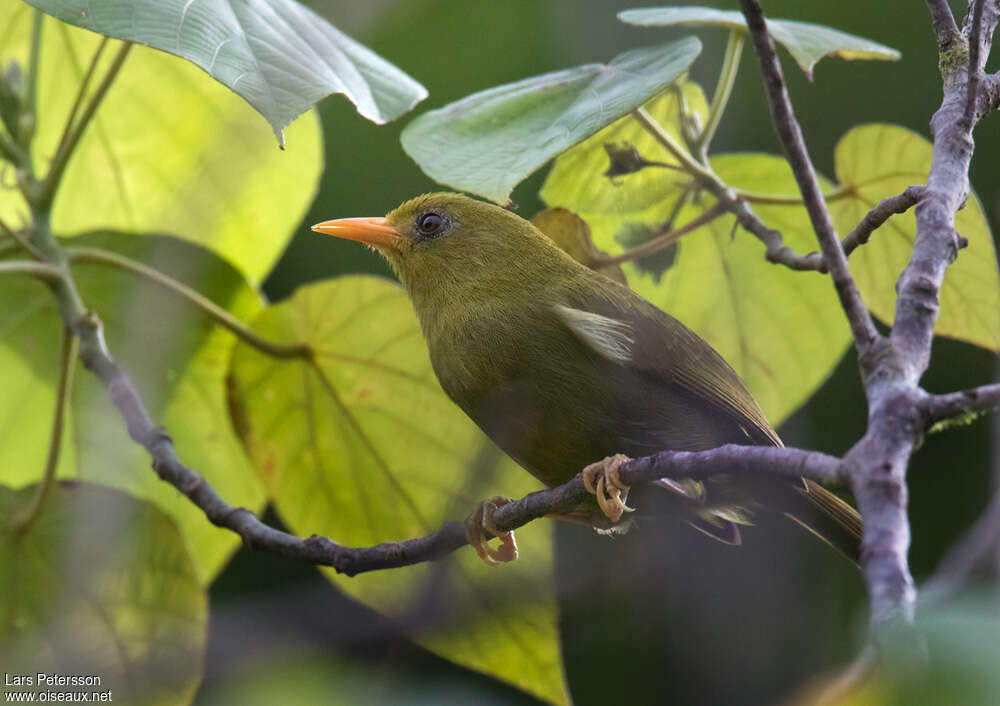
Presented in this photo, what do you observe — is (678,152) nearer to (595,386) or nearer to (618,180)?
(618,180)

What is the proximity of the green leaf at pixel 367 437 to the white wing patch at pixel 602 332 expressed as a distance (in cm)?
36

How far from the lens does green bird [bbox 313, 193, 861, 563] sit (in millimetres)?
1931

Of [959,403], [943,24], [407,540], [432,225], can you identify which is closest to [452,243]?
[432,225]

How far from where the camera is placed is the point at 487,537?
198 cm

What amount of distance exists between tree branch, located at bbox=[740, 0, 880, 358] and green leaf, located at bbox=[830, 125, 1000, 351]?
0.71 metres

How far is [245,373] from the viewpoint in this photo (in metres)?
2.16

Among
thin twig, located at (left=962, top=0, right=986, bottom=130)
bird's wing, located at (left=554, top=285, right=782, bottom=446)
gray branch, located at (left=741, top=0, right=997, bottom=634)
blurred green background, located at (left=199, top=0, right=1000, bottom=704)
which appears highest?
thin twig, located at (left=962, top=0, right=986, bottom=130)

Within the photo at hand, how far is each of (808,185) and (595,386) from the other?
2.62 ft

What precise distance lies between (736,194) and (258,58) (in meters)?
0.89

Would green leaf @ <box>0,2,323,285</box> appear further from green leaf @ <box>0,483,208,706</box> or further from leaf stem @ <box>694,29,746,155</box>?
leaf stem @ <box>694,29,746,155</box>

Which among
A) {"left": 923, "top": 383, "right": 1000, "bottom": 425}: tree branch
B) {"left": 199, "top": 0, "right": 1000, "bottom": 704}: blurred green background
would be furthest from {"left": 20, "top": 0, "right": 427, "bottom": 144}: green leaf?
{"left": 199, "top": 0, "right": 1000, "bottom": 704}: blurred green background

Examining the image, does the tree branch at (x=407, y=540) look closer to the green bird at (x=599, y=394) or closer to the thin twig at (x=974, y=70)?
the green bird at (x=599, y=394)

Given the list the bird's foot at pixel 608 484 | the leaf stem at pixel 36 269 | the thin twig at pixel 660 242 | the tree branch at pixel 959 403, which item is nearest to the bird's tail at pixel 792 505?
the bird's foot at pixel 608 484

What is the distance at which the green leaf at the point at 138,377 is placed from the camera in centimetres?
216
